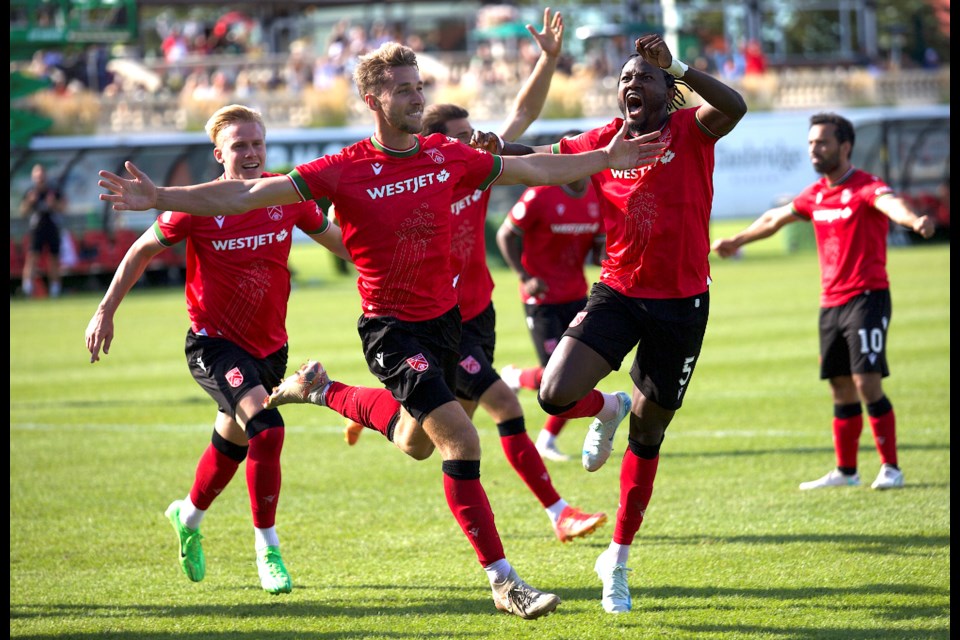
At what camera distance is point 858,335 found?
26.4 ft

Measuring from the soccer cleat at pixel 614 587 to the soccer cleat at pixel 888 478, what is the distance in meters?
2.84

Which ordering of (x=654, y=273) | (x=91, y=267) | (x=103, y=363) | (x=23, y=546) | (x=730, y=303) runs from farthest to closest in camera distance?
(x=91, y=267) < (x=730, y=303) < (x=103, y=363) < (x=23, y=546) < (x=654, y=273)

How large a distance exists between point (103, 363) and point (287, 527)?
376 inches

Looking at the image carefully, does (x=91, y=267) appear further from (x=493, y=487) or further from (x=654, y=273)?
(x=654, y=273)

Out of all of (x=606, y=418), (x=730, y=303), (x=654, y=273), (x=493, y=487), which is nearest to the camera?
(x=654, y=273)

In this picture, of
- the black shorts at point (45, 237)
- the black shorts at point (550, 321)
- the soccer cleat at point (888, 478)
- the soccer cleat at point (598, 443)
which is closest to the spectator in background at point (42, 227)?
the black shorts at point (45, 237)

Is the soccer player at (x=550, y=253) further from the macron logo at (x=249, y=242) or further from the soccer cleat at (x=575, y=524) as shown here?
the macron logo at (x=249, y=242)

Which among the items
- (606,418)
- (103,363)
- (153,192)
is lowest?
(103,363)

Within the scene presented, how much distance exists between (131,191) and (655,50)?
224 centimetres

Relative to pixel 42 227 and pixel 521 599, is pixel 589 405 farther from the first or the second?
pixel 42 227

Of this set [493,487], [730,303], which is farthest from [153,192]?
[730,303]

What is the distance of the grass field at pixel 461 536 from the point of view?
561cm

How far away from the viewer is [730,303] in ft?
67.7

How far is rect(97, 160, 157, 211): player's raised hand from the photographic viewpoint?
491 centimetres
